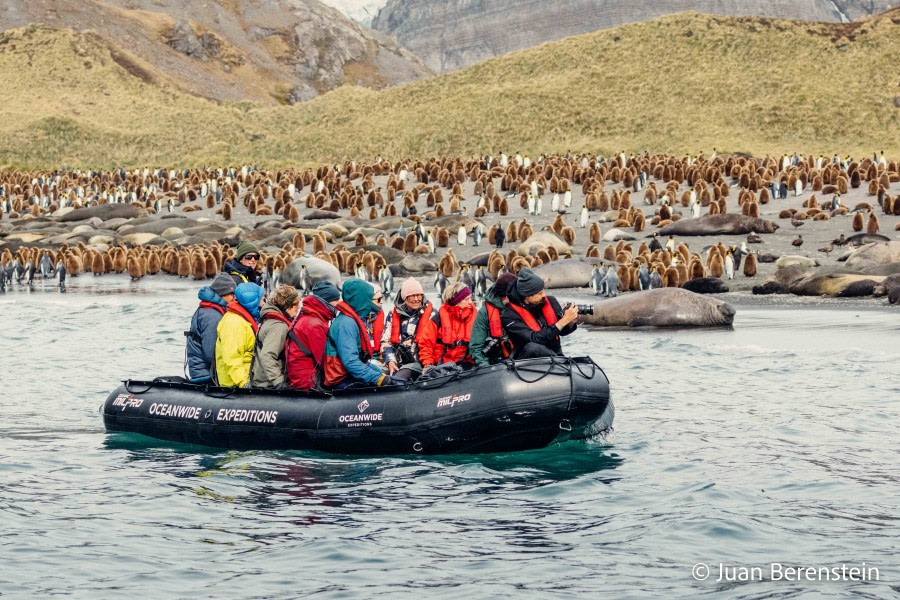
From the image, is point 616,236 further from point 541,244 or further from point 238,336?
point 238,336

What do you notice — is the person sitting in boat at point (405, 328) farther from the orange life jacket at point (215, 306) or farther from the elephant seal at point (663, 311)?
the elephant seal at point (663, 311)

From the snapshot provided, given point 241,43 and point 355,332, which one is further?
point 241,43

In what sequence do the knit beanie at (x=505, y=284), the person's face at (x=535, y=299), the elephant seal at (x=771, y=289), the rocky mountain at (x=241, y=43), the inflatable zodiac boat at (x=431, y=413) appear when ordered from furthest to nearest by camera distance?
1. the rocky mountain at (x=241, y=43)
2. the elephant seal at (x=771, y=289)
3. the knit beanie at (x=505, y=284)
4. the person's face at (x=535, y=299)
5. the inflatable zodiac boat at (x=431, y=413)

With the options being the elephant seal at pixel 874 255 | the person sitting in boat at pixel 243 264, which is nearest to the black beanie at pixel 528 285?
the person sitting in boat at pixel 243 264

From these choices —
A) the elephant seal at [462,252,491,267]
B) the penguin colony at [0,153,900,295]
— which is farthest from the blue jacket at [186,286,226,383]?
the elephant seal at [462,252,491,267]

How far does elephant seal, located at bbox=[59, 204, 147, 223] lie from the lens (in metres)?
39.2

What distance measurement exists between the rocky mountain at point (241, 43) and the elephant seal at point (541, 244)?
70.0 metres

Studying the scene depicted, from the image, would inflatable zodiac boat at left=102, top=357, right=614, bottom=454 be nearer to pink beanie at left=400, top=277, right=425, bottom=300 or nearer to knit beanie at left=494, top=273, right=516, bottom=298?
knit beanie at left=494, top=273, right=516, bottom=298

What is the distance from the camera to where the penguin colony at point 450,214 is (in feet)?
83.1

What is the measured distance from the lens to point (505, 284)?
9805 mm

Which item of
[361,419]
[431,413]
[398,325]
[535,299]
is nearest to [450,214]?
[398,325]

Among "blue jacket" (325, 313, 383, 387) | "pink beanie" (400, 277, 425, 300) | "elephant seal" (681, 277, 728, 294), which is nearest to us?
"blue jacket" (325, 313, 383, 387)

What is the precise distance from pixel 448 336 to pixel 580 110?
47.2 metres

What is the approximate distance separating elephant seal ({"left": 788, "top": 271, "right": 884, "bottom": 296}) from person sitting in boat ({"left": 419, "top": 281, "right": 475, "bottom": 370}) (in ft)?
35.8
